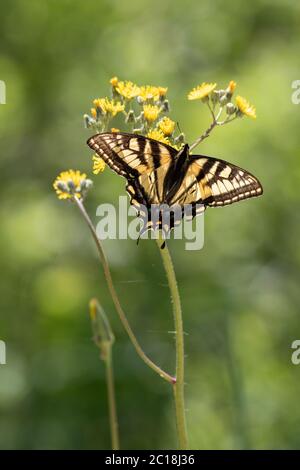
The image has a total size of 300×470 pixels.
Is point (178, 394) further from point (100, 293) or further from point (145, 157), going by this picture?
point (100, 293)

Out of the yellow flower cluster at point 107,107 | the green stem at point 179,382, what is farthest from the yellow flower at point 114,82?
the green stem at point 179,382

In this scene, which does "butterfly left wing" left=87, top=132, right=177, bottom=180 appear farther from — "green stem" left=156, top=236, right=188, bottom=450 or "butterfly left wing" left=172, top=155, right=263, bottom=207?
"green stem" left=156, top=236, right=188, bottom=450

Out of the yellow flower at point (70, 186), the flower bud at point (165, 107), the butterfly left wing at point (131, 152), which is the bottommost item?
the yellow flower at point (70, 186)

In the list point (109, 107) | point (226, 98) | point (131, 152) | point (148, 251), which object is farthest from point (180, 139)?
point (148, 251)

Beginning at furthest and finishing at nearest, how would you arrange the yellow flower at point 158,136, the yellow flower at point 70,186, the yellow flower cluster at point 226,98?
the yellow flower cluster at point 226,98 → the yellow flower at point 158,136 → the yellow flower at point 70,186

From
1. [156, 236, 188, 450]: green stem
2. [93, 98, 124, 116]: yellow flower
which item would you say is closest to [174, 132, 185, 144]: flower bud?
[93, 98, 124, 116]: yellow flower

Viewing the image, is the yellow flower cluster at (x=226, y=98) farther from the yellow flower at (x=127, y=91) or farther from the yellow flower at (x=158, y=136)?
the yellow flower at (x=158, y=136)

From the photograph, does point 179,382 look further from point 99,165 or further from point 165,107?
point 165,107
